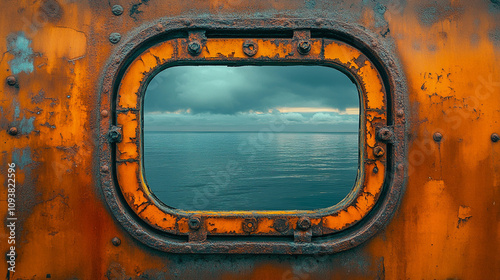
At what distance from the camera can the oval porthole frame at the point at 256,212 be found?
1.75 metres

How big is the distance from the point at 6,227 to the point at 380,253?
2018 mm

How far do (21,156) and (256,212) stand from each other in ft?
4.25

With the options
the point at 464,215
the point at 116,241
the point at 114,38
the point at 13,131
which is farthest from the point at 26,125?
the point at 464,215

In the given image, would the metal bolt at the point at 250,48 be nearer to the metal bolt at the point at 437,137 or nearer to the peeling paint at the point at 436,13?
the peeling paint at the point at 436,13

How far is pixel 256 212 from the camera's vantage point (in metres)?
1.80

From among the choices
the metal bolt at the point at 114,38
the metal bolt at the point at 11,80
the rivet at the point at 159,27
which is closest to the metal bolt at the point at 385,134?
the rivet at the point at 159,27

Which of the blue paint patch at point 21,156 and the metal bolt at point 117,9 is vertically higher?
the metal bolt at point 117,9

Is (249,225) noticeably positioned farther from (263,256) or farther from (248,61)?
(248,61)

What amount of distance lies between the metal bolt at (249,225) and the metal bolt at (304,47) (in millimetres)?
950

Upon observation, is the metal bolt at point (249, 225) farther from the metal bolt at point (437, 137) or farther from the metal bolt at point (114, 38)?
the metal bolt at point (114, 38)

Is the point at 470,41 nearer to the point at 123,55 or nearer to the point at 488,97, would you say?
the point at 488,97

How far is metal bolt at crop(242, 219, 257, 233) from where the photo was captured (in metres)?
1.77

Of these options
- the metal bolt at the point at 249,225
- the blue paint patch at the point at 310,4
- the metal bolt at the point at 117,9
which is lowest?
the metal bolt at the point at 249,225

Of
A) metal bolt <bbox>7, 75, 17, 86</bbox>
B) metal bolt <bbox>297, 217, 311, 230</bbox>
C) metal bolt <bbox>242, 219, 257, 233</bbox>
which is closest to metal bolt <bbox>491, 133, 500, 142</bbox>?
metal bolt <bbox>297, 217, 311, 230</bbox>
